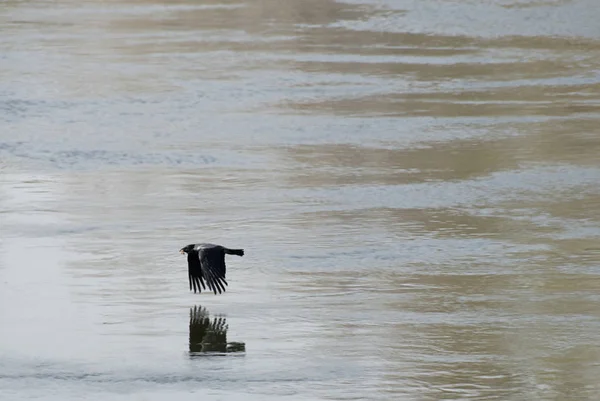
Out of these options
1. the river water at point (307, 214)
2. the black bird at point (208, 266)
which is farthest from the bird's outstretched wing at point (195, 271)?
the river water at point (307, 214)

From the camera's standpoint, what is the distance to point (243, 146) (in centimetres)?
1451

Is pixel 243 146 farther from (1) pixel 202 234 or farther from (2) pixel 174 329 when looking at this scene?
(2) pixel 174 329

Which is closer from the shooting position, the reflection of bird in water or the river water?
the river water

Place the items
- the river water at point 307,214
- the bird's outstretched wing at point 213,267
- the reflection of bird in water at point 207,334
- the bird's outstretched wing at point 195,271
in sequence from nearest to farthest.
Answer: the river water at point 307,214
the reflection of bird in water at point 207,334
the bird's outstretched wing at point 213,267
the bird's outstretched wing at point 195,271

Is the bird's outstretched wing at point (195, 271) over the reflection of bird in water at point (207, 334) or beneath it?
over

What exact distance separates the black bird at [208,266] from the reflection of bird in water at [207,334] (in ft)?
0.57

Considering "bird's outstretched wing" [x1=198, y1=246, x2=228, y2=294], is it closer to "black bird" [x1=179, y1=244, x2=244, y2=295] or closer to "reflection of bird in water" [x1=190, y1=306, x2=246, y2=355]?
"black bird" [x1=179, y1=244, x2=244, y2=295]

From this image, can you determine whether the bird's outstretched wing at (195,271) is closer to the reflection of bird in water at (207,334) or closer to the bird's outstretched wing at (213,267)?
the bird's outstretched wing at (213,267)

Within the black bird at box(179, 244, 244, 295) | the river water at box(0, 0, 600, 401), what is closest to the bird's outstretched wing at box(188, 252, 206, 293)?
the black bird at box(179, 244, 244, 295)

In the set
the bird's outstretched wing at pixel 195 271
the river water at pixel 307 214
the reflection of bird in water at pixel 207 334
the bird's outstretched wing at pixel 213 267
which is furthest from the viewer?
Answer: the bird's outstretched wing at pixel 195 271

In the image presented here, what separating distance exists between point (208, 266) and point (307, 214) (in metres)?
2.70

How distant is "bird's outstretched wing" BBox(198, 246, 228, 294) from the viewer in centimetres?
895

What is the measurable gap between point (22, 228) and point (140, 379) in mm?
3808

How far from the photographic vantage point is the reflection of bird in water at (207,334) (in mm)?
8273
